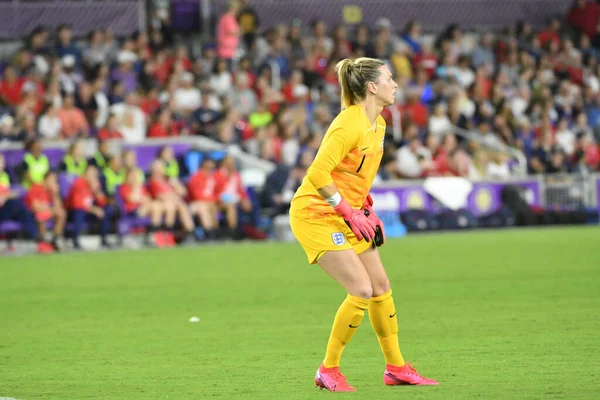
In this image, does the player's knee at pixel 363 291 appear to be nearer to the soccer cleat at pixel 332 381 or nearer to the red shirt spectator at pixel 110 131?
the soccer cleat at pixel 332 381

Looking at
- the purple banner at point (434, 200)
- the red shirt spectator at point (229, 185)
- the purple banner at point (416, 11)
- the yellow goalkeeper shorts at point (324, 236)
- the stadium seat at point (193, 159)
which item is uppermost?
the yellow goalkeeper shorts at point (324, 236)

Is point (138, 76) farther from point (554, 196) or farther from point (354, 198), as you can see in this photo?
point (354, 198)

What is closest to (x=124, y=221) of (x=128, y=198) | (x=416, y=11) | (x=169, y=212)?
(x=128, y=198)

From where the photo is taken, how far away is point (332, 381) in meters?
6.85

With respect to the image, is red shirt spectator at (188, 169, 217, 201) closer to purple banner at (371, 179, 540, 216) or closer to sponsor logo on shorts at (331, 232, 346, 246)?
purple banner at (371, 179, 540, 216)

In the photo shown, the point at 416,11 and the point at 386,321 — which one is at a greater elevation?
the point at 386,321

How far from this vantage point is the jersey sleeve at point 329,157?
21.9 ft

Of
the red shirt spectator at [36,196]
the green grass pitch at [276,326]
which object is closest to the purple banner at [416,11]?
the red shirt spectator at [36,196]

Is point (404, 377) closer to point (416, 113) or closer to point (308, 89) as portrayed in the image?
point (308, 89)

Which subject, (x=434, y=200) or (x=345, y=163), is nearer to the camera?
(x=345, y=163)

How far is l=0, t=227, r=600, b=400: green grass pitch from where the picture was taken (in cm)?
712

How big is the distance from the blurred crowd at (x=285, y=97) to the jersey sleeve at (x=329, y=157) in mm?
13492

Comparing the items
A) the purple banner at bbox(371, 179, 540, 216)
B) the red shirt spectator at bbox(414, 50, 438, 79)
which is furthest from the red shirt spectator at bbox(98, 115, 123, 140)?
the red shirt spectator at bbox(414, 50, 438, 79)

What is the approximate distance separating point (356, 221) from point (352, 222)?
2 centimetres
